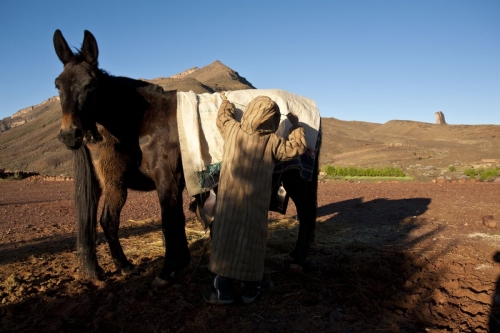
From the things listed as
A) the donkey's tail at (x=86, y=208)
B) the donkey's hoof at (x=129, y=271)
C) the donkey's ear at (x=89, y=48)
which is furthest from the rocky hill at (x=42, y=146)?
the donkey's ear at (x=89, y=48)

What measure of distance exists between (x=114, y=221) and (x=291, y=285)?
6.97 feet

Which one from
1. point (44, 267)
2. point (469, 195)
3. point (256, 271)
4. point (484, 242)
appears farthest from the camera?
point (469, 195)

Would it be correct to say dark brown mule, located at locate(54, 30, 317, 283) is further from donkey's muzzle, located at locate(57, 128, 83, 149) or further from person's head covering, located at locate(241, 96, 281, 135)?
person's head covering, located at locate(241, 96, 281, 135)

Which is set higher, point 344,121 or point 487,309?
point 344,121

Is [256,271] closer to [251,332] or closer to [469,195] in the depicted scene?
[251,332]

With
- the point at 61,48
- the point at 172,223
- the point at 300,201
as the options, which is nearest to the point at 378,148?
the point at 300,201

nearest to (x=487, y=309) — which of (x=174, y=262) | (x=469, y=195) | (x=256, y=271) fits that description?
(x=256, y=271)

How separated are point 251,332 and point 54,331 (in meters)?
1.60

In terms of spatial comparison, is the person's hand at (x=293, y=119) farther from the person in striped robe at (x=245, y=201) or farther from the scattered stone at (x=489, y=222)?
the scattered stone at (x=489, y=222)

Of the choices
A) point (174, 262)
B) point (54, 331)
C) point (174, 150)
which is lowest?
point (54, 331)

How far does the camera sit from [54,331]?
3.01 m

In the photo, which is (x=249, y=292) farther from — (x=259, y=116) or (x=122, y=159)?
(x=122, y=159)

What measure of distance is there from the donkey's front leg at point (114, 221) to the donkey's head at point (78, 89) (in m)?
0.73

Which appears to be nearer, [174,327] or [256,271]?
[174,327]
